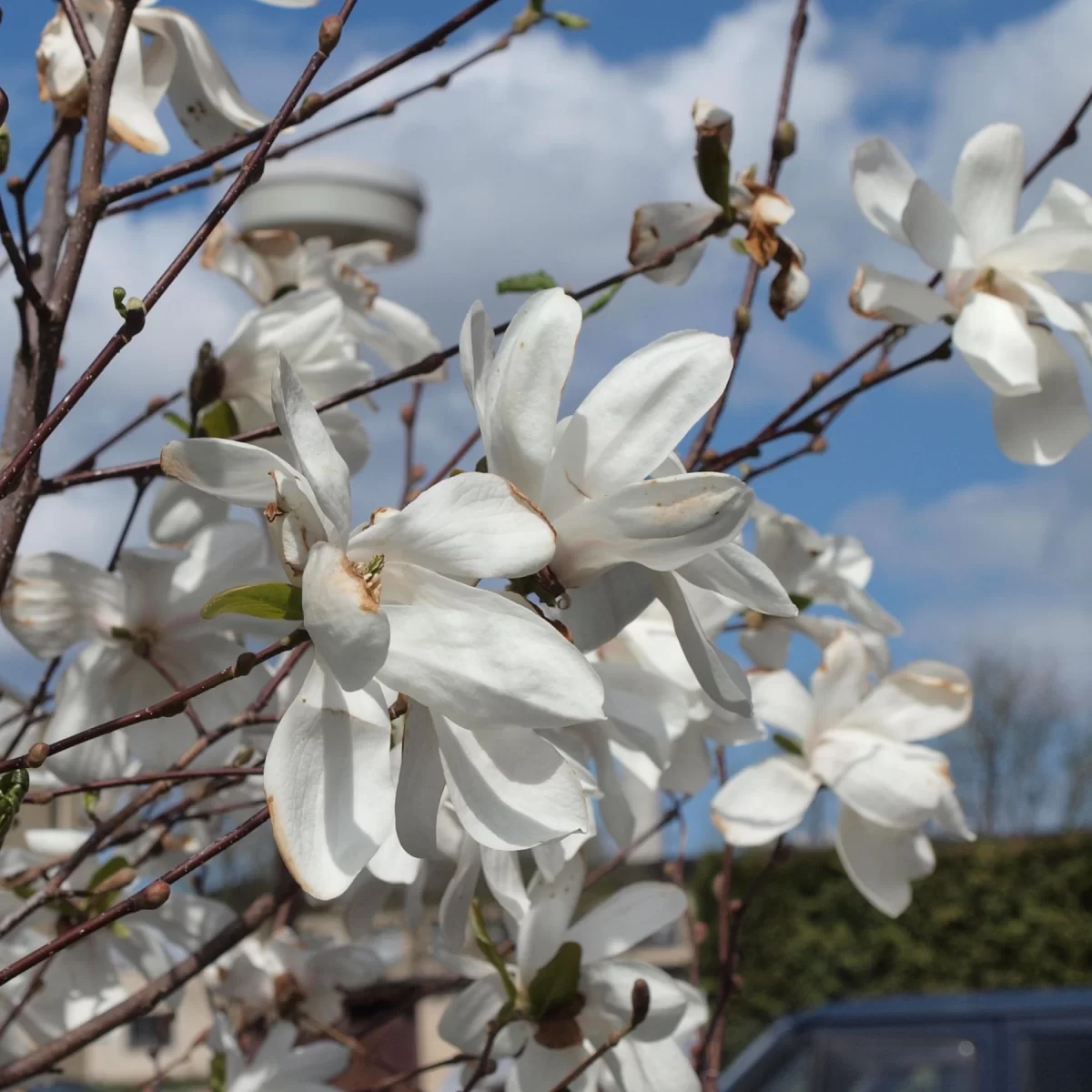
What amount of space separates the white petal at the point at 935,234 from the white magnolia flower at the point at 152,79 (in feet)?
1.59

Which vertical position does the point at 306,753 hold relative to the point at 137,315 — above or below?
below

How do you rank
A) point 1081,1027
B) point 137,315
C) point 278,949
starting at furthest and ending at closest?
point 1081,1027, point 278,949, point 137,315

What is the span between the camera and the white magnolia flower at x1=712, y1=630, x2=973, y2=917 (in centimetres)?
115

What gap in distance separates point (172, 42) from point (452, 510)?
656 millimetres

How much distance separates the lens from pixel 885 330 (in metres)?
1.05

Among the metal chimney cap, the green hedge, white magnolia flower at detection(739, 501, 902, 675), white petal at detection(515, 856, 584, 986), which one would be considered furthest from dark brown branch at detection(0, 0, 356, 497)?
the green hedge

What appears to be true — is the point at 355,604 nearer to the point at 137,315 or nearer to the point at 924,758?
the point at 137,315

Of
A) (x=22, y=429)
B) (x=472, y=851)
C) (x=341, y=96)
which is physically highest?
(x=341, y=96)

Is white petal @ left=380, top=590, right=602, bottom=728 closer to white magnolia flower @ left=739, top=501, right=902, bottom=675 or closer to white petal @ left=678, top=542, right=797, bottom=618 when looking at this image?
white petal @ left=678, top=542, right=797, bottom=618

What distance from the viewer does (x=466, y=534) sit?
0.52 m

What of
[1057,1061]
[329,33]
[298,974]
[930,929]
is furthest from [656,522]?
[930,929]

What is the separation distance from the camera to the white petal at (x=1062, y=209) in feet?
3.18

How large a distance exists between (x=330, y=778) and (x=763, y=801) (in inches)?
29.0

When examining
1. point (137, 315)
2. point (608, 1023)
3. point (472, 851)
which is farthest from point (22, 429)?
point (608, 1023)
